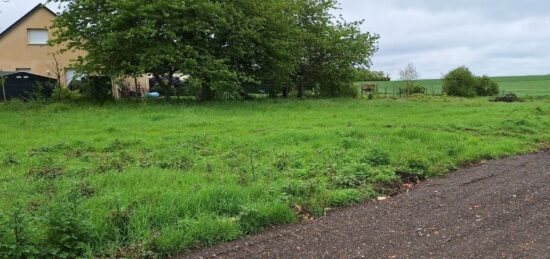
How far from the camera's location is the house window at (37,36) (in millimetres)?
36062

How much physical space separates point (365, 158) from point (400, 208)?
2900 millimetres

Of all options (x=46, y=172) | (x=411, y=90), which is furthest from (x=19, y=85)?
(x=411, y=90)

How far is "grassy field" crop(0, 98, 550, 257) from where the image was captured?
518 centimetres

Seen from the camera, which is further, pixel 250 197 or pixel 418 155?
pixel 418 155

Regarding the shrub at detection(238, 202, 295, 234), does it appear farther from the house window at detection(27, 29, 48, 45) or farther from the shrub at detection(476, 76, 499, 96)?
the shrub at detection(476, 76, 499, 96)

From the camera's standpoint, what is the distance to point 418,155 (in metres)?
9.93

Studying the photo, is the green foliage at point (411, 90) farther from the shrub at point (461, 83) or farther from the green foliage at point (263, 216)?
the green foliage at point (263, 216)

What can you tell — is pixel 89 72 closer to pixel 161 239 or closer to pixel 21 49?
pixel 21 49

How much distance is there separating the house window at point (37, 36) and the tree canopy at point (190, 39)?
1282cm

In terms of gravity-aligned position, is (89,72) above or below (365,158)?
above

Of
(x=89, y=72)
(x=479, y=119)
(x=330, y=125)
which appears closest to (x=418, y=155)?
(x=330, y=125)

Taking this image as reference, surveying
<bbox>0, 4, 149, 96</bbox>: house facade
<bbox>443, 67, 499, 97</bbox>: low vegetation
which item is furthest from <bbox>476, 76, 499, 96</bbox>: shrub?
<bbox>0, 4, 149, 96</bbox>: house facade

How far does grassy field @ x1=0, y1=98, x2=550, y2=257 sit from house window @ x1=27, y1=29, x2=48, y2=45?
21713 millimetres

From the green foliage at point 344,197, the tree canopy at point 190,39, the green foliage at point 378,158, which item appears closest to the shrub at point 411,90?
the tree canopy at point 190,39
